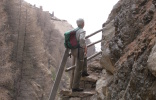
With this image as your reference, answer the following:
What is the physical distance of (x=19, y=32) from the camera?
27922 mm

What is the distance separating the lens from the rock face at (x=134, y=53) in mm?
2064

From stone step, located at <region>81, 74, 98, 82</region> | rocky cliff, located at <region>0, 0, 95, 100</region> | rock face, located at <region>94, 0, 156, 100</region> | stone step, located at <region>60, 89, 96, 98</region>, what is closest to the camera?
rock face, located at <region>94, 0, 156, 100</region>

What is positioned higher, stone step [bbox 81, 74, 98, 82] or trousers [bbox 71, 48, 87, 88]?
trousers [bbox 71, 48, 87, 88]

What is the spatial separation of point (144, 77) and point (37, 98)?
24.9m

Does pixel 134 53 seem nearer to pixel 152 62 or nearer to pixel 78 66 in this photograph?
pixel 152 62

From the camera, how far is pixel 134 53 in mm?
2512

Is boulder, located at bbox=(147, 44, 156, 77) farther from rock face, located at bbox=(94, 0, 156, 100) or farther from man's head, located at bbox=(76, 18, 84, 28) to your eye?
man's head, located at bbox=(76, 18, 84, 28)

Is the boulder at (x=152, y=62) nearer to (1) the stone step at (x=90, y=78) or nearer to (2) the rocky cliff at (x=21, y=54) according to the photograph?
(1) the stone step at (x=90, y=78)

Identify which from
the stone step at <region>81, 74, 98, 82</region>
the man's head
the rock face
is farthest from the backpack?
the rock face

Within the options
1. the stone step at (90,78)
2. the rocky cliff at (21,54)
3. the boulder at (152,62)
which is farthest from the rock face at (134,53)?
the rocky cliff at (21,54)

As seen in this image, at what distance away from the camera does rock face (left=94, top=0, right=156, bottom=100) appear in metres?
2.06

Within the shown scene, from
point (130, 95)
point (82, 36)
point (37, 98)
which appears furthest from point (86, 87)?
point (37, 98)

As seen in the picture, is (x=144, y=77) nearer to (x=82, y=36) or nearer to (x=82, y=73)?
(x=82, y=36)

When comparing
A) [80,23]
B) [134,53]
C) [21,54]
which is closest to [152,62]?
[134,53]
